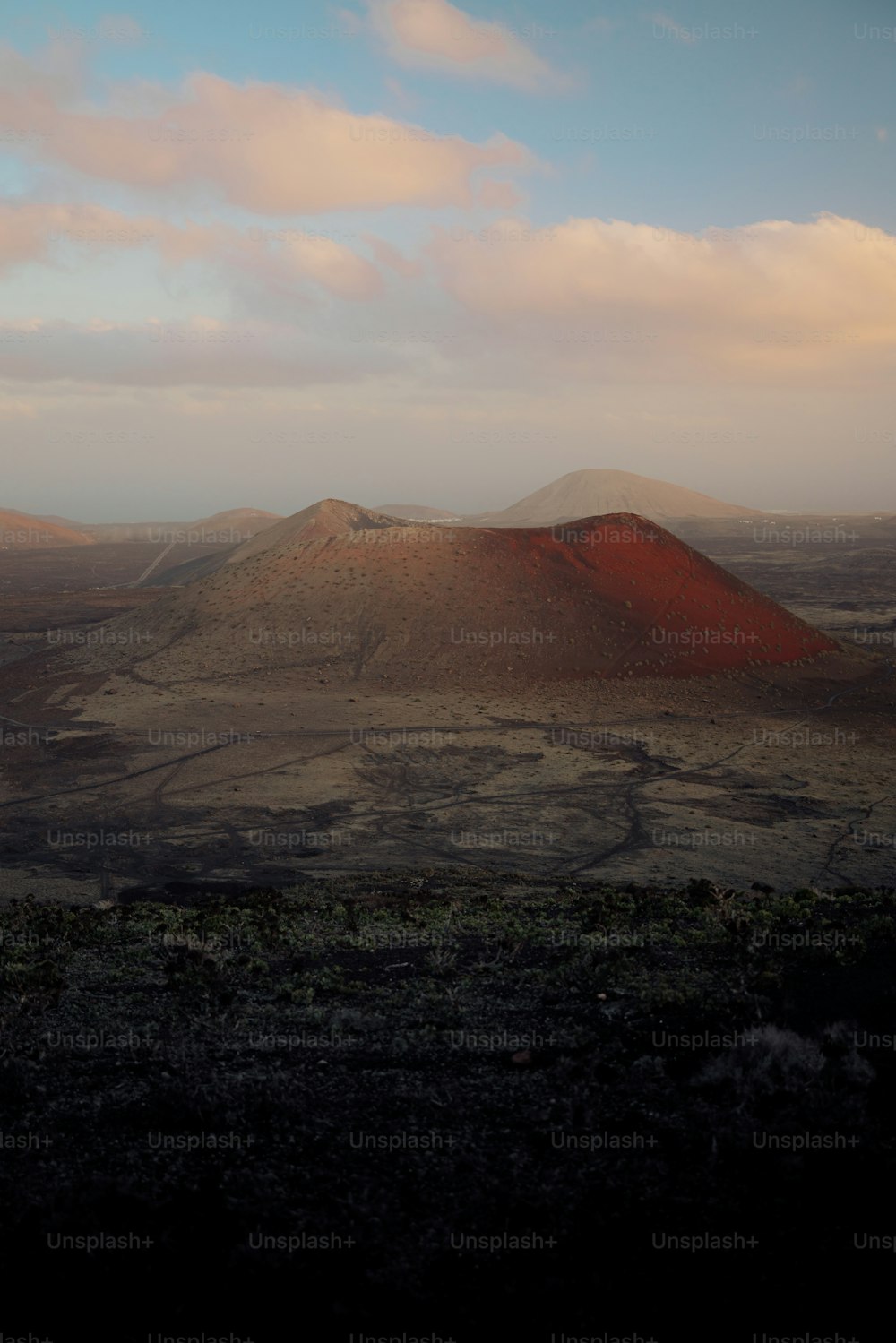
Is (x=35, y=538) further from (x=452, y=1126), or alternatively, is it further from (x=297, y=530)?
(x=452, y=1126)

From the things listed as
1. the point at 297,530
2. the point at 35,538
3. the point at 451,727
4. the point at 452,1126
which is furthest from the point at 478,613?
the point at 35,538

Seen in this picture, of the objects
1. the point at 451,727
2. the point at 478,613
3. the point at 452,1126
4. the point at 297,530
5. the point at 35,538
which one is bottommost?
the point at 452,1126

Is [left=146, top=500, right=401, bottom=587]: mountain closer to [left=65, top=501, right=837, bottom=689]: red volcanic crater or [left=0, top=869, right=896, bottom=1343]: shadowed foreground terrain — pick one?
[left=65, top=501, right=837, bottom=689]: red volcanic crater

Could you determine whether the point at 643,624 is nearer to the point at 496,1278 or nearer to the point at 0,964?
the point at 0,964

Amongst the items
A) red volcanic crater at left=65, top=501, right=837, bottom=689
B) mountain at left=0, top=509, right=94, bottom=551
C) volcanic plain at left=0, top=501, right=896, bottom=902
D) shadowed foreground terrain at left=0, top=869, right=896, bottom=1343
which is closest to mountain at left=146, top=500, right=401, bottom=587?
red volcanic crater at left=65, top=501, right=837, bottom=689

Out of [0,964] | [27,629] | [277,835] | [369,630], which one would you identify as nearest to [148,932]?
[0,964]

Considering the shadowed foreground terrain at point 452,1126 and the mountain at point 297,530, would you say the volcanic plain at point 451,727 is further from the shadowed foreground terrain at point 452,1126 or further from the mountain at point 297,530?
the mountain at point 297,530

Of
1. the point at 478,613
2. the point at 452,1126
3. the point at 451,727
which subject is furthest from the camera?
→ the point at 478,613

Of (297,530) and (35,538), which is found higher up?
(35,538)
